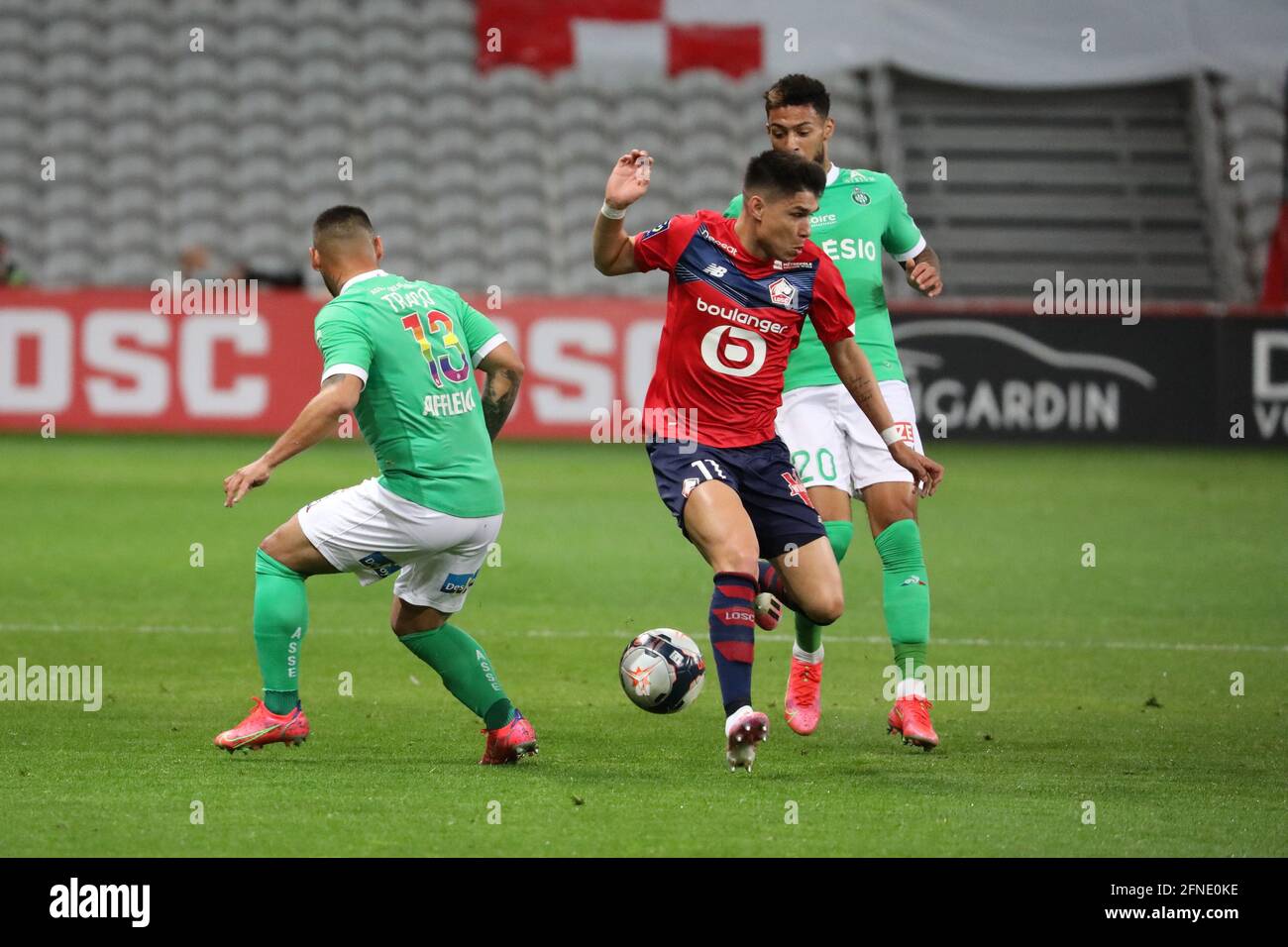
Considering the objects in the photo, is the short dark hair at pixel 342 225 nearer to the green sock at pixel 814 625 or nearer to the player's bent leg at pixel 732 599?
the player's bent leg at pixel 732 599

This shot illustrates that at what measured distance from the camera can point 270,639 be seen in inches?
237

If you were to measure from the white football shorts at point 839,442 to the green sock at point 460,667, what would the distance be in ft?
5.15

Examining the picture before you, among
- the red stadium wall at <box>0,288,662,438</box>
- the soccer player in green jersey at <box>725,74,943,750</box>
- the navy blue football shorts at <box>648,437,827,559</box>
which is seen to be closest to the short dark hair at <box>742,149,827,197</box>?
the soccer player in green jersey at <box>725,74,943,750</box>

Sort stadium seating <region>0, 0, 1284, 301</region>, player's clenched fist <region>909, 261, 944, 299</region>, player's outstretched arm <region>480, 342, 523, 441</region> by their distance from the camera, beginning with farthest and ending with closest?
stadium seating <region>0, 0, 1284, 301</region> → player's clenched fist <region>909, 261, 944, 299</region> → player's outstretched arm <region>480, 342, 523, 441</region>

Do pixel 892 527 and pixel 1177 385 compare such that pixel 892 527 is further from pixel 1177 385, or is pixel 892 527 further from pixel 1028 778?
pixel 1177 385

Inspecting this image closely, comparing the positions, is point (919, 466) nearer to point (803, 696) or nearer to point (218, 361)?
point (803, 696)

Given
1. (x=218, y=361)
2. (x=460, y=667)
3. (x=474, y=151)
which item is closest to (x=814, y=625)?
(x=460, y=667)

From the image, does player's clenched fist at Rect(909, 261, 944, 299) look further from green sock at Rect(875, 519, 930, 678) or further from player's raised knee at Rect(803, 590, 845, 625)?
player's raised knee at Rect(803, 590, 845, 625)

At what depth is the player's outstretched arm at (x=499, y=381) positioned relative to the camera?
6.32 m

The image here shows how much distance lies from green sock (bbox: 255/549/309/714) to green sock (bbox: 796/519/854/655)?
193 centimetres

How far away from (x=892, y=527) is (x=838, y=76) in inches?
700

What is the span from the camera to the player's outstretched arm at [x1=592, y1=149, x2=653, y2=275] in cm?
607

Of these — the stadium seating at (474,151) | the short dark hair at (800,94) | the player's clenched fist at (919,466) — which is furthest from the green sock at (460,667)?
the stadium seating at (474,151)

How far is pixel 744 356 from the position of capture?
20.7ft
